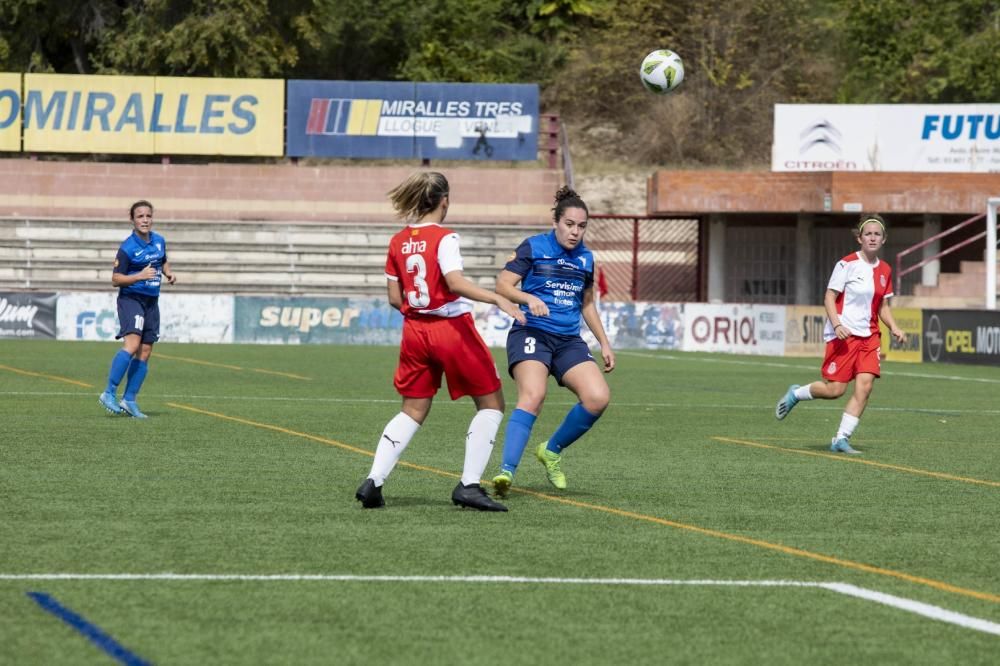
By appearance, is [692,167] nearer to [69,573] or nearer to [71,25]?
[71,25]

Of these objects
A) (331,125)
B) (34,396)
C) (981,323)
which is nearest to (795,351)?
(981,323)

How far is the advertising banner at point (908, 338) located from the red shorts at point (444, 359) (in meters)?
24.7

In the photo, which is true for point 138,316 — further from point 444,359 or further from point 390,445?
point 444,359

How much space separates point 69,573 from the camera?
22.2 ft

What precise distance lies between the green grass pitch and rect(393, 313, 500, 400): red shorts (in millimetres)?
684

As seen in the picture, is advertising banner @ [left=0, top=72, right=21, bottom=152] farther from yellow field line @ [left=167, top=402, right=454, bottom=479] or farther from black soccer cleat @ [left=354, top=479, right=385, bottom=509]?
black soccer cleat @ [left=354, top=479, right=385, bottom=509]

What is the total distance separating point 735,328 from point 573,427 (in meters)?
26.5

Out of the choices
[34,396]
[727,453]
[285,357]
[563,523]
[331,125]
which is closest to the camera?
[563,523]

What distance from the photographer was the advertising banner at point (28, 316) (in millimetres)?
36312

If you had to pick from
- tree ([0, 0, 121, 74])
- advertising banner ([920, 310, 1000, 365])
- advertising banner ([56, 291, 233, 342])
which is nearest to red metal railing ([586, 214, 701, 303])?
advertising banner ([56, 291, 233, 342])

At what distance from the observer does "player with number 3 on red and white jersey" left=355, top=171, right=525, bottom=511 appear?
8.78 meters

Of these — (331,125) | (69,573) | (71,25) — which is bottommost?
(69,573)

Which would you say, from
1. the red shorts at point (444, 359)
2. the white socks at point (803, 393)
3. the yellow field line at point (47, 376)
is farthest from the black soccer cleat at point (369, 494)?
the yellow field line at point (47, 376)

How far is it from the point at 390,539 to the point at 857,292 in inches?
278
